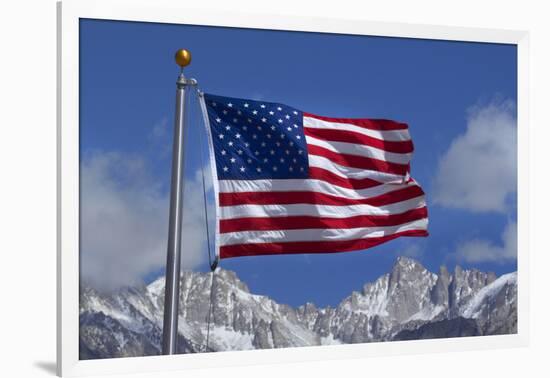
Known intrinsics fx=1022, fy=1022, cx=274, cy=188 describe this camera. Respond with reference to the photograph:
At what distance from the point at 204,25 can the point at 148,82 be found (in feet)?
2.17

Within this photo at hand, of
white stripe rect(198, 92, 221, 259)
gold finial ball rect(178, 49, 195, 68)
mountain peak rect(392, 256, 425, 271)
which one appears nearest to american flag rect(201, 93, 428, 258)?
white stripe rect(198, 92, 221, 259)

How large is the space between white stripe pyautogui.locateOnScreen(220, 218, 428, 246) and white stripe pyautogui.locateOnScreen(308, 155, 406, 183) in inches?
16.6

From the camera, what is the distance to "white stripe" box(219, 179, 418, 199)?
8.29 metres

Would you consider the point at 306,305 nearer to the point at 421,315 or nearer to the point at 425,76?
the point at 421,315

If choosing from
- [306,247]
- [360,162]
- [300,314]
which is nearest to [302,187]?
[306,247]

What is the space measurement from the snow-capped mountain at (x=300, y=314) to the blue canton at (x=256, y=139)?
885 millimetres

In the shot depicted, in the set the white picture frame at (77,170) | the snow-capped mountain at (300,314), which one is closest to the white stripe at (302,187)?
the snow-capped mountain at (300,314)

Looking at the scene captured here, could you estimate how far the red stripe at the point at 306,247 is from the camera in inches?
327

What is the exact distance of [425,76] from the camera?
9.05m

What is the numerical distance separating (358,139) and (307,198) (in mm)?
730

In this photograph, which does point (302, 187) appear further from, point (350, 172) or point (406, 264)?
point (406, 264)

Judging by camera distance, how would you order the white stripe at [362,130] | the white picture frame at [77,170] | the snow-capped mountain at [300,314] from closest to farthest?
1. the white picture frame at [77,170]
2. the snow-capped mountain at [300,314]
3. the white stripe at [362,130]

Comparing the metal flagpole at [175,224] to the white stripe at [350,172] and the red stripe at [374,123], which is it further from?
the red stripe at [374,123]
